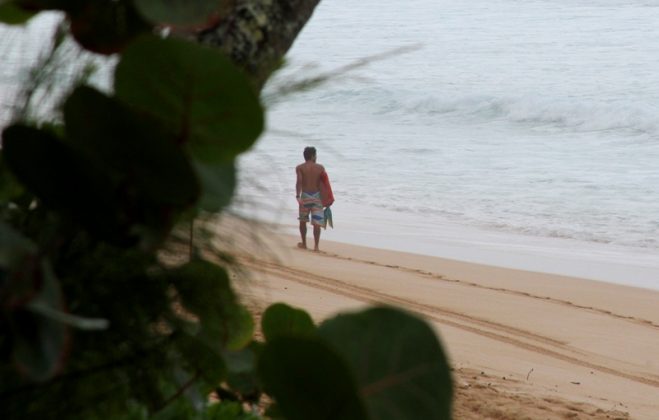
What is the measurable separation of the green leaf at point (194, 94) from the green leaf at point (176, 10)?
1 cm

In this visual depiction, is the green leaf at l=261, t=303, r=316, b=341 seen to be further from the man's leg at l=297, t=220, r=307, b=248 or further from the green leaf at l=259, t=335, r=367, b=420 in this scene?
the man's leg at l=297, t=220, r=307, b=248

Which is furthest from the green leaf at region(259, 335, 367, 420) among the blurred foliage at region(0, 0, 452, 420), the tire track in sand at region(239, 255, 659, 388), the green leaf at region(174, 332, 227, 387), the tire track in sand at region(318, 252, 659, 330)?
the tire track in sand at region(318, 252, 659, 330)

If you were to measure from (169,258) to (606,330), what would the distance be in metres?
11.8

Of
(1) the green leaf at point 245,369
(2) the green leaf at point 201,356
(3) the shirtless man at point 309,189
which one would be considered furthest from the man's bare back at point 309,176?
(2) the green leaf at point 201,356

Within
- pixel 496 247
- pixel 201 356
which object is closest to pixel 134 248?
pixel 201 356

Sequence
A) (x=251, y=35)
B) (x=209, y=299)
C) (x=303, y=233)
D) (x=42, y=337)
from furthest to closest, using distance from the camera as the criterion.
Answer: (x=303, y=233) < (x=251, y=35) < (x=209, y=299) < (x=42, y=337)

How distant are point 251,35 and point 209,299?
289 mm

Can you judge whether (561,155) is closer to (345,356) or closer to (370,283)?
(370,283)

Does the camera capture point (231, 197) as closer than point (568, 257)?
Yes

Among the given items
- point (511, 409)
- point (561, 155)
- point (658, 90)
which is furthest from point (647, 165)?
point (511, 409)

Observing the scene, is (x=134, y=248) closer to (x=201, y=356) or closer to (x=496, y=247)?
(x=201, y=356)

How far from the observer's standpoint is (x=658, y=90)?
34.4m

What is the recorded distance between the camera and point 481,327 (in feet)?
38.5

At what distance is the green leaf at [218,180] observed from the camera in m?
0.66
